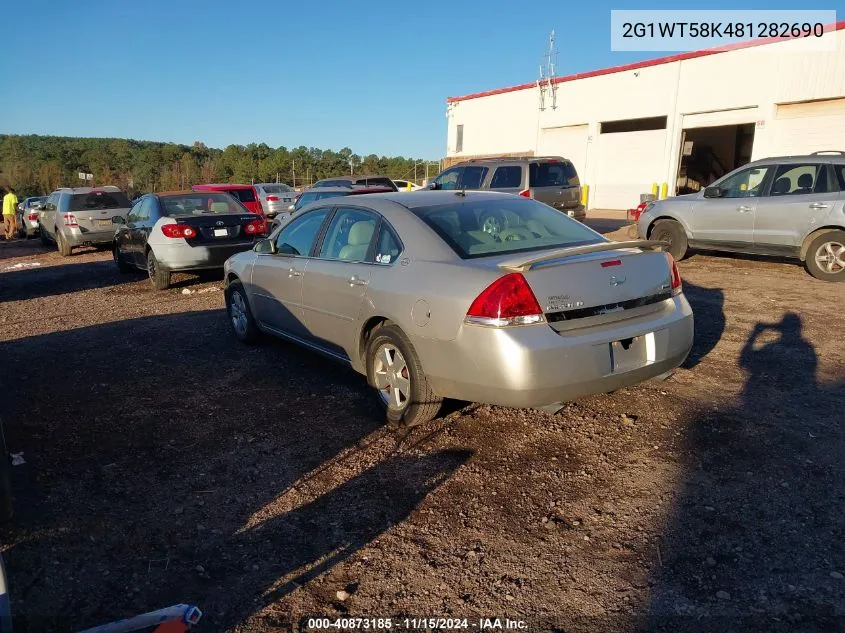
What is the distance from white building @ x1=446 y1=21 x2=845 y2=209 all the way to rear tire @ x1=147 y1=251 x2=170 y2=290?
19.5 metres

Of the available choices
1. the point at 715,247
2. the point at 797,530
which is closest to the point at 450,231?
the point at 797,530

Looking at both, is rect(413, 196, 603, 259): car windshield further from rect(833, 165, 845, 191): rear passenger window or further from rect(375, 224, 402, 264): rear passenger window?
rect(833, 165, 845, 191): rear passenger window

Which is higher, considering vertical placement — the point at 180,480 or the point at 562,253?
the point at 562,253

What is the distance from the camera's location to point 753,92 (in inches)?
838

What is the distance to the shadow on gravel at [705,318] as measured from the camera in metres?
5.73

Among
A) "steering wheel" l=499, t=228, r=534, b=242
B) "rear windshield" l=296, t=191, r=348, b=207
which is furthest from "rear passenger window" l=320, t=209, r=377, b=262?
"rear windshield" l=296, t=191, r=348, b=207

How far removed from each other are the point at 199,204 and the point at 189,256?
1199mm

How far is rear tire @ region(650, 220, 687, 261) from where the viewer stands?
10.9 metres

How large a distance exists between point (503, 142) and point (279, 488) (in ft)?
99.8

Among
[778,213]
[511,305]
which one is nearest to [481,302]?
[511,305]

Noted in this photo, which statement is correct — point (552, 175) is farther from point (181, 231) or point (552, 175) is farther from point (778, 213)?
point (181, 231)

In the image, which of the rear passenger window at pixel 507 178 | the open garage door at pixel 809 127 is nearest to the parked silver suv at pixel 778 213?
the rear passenger window at pixel 507 178

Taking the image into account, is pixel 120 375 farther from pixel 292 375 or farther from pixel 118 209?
pixel 118 209

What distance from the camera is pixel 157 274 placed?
1023 centimetres
